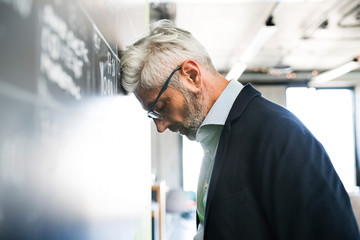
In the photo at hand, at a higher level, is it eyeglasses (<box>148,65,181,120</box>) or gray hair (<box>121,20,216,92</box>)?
gray hair (<box>121,20,216,92</box>)

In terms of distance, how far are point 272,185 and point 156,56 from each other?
1.71 feet

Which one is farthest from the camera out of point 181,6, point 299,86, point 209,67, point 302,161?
point 299,86

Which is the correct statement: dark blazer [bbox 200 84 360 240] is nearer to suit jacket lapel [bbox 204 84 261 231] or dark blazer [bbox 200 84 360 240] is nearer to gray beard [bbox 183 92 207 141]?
suit jacket lapel [bbox 204 84 261 231]

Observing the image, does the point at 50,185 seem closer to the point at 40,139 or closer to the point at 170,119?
the point at 40,139

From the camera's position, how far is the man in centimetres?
77

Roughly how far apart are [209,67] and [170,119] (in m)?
0.23

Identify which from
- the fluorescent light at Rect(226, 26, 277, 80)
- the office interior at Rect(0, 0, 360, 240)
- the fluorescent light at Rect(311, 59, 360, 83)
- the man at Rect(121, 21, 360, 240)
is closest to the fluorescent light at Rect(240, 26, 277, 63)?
the fluorescent light at Rect(226, 26, 277, 80)

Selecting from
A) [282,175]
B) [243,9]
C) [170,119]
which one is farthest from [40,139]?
[243,9]

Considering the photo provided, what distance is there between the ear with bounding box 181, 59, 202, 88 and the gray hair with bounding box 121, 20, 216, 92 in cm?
2

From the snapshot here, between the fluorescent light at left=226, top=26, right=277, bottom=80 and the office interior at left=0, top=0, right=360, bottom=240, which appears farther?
the fluorescent light at left=226, top=26, right=277, bottom=80

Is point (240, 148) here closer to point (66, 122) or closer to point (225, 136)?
point (225, 136)

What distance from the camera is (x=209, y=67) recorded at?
1.09m

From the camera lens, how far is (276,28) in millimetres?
3639

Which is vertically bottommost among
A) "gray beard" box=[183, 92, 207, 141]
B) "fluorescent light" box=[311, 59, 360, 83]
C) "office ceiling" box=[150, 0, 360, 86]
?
"gray beard" box=[183, 92, 207, 141]
